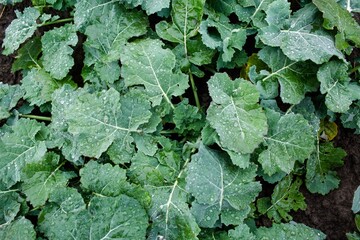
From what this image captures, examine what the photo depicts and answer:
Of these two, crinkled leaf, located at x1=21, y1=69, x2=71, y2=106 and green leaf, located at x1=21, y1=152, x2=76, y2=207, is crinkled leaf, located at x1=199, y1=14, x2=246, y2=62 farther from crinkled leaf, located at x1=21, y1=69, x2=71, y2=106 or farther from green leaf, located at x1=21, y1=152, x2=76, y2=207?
green leaf, located at x1=21, y1=152, x2=76, y2=207

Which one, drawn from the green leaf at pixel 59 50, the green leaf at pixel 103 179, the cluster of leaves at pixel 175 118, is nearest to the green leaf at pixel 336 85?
the cluster of leaves at pixel 175 118

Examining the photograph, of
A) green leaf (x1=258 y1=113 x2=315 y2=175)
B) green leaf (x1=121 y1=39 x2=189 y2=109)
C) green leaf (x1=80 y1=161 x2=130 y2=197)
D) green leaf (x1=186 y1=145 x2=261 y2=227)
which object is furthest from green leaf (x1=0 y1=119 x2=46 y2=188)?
green leaf (x1=258 y1=113 x2=315 y2=175)

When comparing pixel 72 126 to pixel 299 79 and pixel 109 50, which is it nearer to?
pixel 109 50

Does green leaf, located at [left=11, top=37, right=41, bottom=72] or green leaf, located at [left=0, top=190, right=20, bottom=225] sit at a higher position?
green leaf, located at [left=11, top=37, right=41, bottom=72]

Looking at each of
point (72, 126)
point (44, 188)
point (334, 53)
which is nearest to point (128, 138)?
point (72, 126)

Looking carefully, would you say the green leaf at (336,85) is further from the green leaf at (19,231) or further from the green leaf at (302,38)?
the green leaf at (19,231)

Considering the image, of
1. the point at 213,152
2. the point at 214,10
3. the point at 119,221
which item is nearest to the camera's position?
the point at 119,221

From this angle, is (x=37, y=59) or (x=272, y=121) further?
(x=37, y=59)
